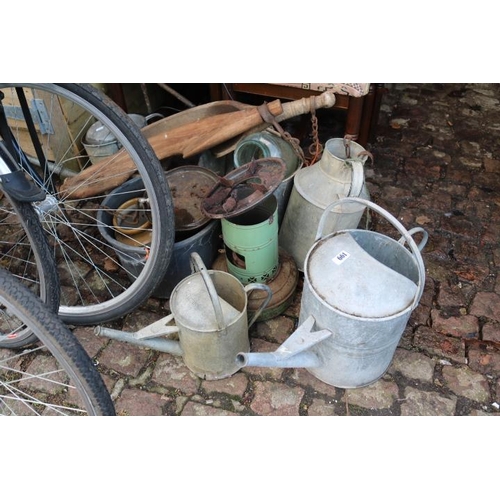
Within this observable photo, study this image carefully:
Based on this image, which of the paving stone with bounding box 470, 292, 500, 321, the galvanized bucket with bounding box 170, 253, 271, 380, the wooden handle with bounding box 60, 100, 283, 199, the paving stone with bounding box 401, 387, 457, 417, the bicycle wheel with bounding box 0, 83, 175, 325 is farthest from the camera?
the wooden handle with bounding box 60, 100, 283, 199

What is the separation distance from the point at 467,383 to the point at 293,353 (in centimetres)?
108

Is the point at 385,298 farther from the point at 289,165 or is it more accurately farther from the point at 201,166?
the point at 201,166

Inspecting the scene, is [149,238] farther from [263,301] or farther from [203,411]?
[203,411]

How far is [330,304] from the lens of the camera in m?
2.19

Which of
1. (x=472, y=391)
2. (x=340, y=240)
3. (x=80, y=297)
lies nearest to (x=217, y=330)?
(x=340, y=240)

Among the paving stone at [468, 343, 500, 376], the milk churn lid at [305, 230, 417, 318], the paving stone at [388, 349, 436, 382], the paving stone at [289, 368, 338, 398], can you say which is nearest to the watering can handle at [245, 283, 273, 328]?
the milk churn lid at [305, 230, 417, 318]

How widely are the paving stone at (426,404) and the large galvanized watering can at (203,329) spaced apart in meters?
0.89

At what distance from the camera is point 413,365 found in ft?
8.77

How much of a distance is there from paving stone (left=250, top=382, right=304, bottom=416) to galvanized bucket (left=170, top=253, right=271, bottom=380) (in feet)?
0.62

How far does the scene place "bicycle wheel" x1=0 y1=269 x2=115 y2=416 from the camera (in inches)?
70.1

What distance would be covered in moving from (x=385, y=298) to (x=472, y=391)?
0.86m

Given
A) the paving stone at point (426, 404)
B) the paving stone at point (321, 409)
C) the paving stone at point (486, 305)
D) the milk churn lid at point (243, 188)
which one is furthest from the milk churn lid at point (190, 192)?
the paving stone at point (486, 305)

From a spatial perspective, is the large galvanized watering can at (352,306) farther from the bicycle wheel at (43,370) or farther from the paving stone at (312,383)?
the bicycle wheel at (43,370)

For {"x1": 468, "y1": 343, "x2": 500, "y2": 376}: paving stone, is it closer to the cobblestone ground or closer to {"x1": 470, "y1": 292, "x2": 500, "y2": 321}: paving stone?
the cobblestone ground
